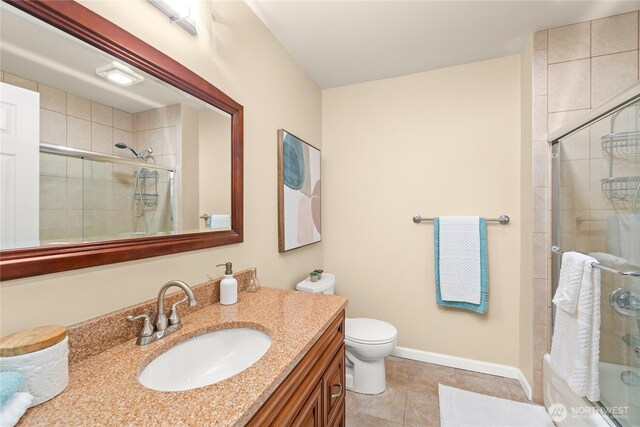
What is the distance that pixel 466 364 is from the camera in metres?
2.08

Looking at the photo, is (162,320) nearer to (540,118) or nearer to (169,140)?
(169,140)

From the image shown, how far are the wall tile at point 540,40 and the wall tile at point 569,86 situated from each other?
0.14 meters

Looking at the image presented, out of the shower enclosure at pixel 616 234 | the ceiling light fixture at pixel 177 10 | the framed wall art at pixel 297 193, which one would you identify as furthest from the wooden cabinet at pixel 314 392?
the ceiling light fixture at pixel 177 10

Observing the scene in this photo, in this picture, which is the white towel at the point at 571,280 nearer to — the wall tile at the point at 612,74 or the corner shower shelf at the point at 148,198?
the wall tile at the point at 612,74

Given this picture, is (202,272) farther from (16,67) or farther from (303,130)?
(303,130)

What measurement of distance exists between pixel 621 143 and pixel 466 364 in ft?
5.62

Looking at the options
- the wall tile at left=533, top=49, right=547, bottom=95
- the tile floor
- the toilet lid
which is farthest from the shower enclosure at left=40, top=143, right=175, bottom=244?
the wall tile at left=533, top=49, right=547, bottom=95

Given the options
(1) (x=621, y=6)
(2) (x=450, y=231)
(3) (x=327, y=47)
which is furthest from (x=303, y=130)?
(1) (x=621, y=6)

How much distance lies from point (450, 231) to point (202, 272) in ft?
5.74

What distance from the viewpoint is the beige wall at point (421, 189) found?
78.8 inches

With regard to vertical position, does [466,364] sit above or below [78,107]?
below

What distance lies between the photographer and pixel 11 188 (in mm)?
630

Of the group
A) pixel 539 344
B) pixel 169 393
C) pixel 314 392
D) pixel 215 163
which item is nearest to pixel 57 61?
pixel 215 163

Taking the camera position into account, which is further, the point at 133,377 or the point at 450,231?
the point at 450,231
